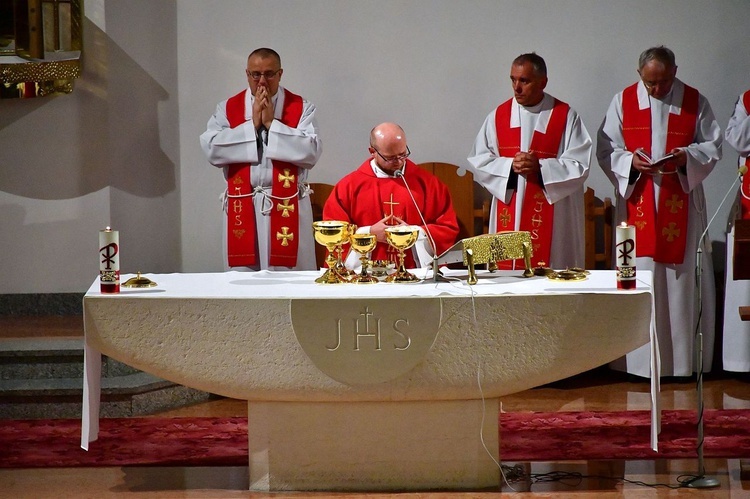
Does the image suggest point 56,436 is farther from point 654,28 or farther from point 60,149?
point 654,28

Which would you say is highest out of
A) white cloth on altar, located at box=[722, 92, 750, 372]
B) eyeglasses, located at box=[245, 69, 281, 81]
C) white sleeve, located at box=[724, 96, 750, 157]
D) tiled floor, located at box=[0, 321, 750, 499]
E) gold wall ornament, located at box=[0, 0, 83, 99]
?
gold wall ornament, located at box=[0, 0, 83, 99]

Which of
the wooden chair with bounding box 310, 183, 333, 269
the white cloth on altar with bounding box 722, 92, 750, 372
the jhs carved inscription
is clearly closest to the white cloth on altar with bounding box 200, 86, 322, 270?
the wooden chair with bounding box 310, 183, 333, 269

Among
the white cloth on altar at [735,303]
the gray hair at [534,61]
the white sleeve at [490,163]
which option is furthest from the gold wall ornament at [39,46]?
the white cloth on altar at [735,303]

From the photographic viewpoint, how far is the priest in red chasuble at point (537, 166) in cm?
666

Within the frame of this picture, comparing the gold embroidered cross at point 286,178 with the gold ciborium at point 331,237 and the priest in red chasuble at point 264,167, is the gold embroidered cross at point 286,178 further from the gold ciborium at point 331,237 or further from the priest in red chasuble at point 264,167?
the gold ciborium at point 331,237

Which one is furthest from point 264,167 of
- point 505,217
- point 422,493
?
point 422,493

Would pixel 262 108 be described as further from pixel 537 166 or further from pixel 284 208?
pixel 537 166

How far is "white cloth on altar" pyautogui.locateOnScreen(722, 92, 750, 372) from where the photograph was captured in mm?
6787

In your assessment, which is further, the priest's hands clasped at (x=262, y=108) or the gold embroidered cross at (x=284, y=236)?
the gold embroidered cross at (x=284, y=236)

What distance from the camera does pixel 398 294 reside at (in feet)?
13.9

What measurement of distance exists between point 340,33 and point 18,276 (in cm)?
297

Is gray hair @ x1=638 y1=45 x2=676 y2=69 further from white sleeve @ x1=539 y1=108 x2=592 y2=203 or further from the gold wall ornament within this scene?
the gold wall ornament

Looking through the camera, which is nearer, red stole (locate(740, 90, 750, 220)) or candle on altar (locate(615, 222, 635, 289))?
candle on altar (locate(615, 222, 635, 289))

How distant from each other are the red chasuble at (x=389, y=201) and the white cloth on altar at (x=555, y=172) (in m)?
0.67
